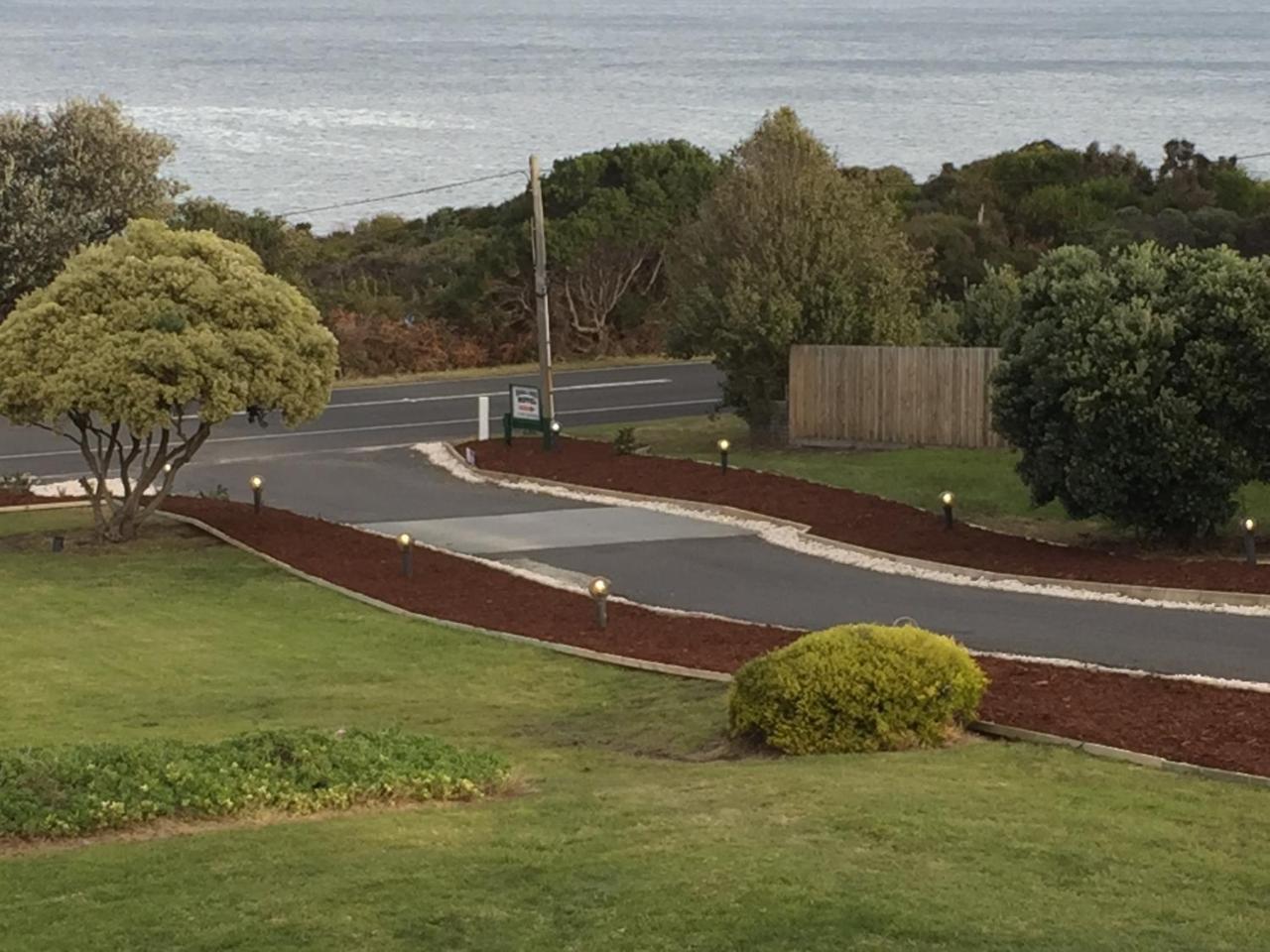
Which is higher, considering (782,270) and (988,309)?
(782,270)

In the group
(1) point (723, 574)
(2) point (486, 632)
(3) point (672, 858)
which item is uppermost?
(3) point (672, 858)

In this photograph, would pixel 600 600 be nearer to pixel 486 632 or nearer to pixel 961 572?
pixel 486 632

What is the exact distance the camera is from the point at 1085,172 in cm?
6291

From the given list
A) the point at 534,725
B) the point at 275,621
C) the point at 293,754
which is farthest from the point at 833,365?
the point at 293,754

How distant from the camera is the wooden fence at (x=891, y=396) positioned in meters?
33.8

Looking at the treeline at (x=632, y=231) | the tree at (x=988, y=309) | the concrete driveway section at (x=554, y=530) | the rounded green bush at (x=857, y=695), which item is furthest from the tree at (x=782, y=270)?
the rounded green bush at (x=857, y=695)

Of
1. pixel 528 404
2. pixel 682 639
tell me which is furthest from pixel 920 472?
pixel 682 639

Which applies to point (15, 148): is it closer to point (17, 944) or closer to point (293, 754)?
point (293, 754)

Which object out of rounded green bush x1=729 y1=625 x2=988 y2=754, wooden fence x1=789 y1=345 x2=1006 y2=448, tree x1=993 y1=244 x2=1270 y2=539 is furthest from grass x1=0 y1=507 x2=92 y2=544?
rounded green bush x1=729 y1=625 x2=988 y2=754

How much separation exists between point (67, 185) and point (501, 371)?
12.5m

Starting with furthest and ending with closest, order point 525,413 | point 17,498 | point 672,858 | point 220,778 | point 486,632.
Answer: point 525,413 < point 17,498 < point 486,632 < point 220,778 < point 672,858

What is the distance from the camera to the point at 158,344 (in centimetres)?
2422

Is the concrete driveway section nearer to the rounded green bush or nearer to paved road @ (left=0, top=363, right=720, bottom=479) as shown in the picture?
paved road @ (left=0, top=363, right=720, bottom=479)

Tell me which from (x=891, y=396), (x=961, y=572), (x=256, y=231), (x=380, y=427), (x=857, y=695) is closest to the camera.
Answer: (x=857, y=695)
